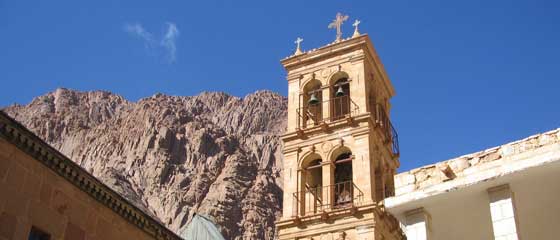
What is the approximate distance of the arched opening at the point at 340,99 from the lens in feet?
92.2

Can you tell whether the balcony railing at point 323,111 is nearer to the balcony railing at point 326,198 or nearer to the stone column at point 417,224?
the balcony railing at point 326,198

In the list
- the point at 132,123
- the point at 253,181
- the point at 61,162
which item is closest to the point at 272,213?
the point at 253,181

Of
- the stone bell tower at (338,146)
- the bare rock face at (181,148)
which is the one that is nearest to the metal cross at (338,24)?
the stone bell tower at (338,146)

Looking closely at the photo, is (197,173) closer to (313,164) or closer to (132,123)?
(132,123)

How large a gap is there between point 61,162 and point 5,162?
5.08ft

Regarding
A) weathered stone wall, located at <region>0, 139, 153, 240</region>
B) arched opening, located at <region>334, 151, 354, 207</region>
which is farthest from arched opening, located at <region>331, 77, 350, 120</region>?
weathered stone wall, located at <region>0, 139, 153, 240</region>

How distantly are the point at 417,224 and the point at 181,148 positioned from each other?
247 feet

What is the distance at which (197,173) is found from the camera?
3270 inches

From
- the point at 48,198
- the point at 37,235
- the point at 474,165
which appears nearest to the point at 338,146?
the point at 48,198

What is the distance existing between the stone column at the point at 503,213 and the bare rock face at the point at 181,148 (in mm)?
60743

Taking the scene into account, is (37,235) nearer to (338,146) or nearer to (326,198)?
(326,198)

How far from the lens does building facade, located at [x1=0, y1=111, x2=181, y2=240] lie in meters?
15.0

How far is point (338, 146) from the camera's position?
87.3 ft

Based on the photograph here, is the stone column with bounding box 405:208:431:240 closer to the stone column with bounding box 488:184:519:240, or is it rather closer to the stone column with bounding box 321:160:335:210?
the stone column with bounding box 488:184:519:240
